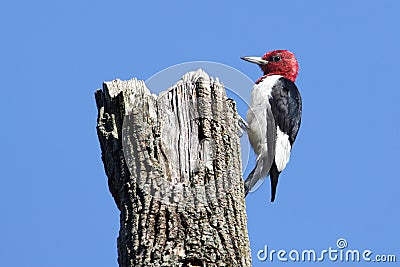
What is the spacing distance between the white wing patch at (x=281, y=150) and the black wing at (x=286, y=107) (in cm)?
7

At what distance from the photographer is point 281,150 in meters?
6.38

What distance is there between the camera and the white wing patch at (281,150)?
6.31m

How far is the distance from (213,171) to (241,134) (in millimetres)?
538

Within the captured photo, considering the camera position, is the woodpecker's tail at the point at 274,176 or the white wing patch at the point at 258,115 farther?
the woodpecker's tail at the point at 274,176

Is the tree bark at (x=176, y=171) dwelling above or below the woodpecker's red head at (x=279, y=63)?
below

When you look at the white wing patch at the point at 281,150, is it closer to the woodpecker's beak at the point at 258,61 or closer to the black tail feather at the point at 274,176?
the black tail feather at the point at 274,176

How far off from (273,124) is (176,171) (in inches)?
123

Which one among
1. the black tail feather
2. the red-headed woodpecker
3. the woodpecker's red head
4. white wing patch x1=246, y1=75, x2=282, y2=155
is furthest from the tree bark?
the woodpecker's red head

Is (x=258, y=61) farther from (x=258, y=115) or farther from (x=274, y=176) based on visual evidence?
(x=258, y=115)

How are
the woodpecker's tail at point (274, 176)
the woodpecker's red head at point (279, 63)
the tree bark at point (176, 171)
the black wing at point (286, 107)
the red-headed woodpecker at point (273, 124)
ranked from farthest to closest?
the woodpecker's red head at point (279, 63)
the black wing at point (286, 107)
the woodpecker's tail at point (274, 176)
the red-headed woodpecker at point (273, 124)
the tree bark at point (176, 171)

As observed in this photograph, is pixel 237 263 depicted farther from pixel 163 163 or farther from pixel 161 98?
pixel 161 98

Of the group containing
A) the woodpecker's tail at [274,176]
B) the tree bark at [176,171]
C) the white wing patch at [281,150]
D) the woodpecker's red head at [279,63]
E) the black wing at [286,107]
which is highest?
the woodpecker's red head at [279,63]

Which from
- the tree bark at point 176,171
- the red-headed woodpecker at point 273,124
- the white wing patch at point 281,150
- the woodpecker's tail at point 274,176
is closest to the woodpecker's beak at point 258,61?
the red-headed woodpecker at point 273,124

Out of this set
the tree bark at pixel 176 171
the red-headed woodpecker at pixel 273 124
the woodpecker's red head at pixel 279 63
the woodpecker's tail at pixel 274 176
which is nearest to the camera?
the tree bark at pixel 176 171
